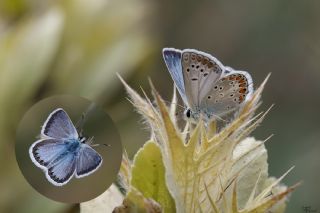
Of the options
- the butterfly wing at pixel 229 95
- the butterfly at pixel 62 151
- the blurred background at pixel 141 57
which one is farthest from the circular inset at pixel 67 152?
the blurred background at pixel 141 57

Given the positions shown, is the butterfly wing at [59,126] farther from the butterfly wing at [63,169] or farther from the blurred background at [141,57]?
the blurred background at [141,57]

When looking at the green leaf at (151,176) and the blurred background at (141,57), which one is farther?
the blurred background at (141,57)

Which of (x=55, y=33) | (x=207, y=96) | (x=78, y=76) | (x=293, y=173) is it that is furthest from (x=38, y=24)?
(x=207, y=96)

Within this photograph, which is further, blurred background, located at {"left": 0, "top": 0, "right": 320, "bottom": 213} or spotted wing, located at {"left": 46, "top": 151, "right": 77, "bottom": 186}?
blurred background, located at {"left": 0, "top": 0, "right": 320, "bottom": 213}

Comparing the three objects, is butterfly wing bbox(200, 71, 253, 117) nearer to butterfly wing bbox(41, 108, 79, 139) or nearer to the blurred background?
butterfly wing bbox(41, 108, 79, 139)

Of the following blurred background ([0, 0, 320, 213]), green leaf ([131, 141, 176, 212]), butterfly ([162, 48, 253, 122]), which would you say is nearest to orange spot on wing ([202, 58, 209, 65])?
butterfly ([162, 48, 253, 122])

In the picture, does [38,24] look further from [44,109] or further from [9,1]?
[44,109]
